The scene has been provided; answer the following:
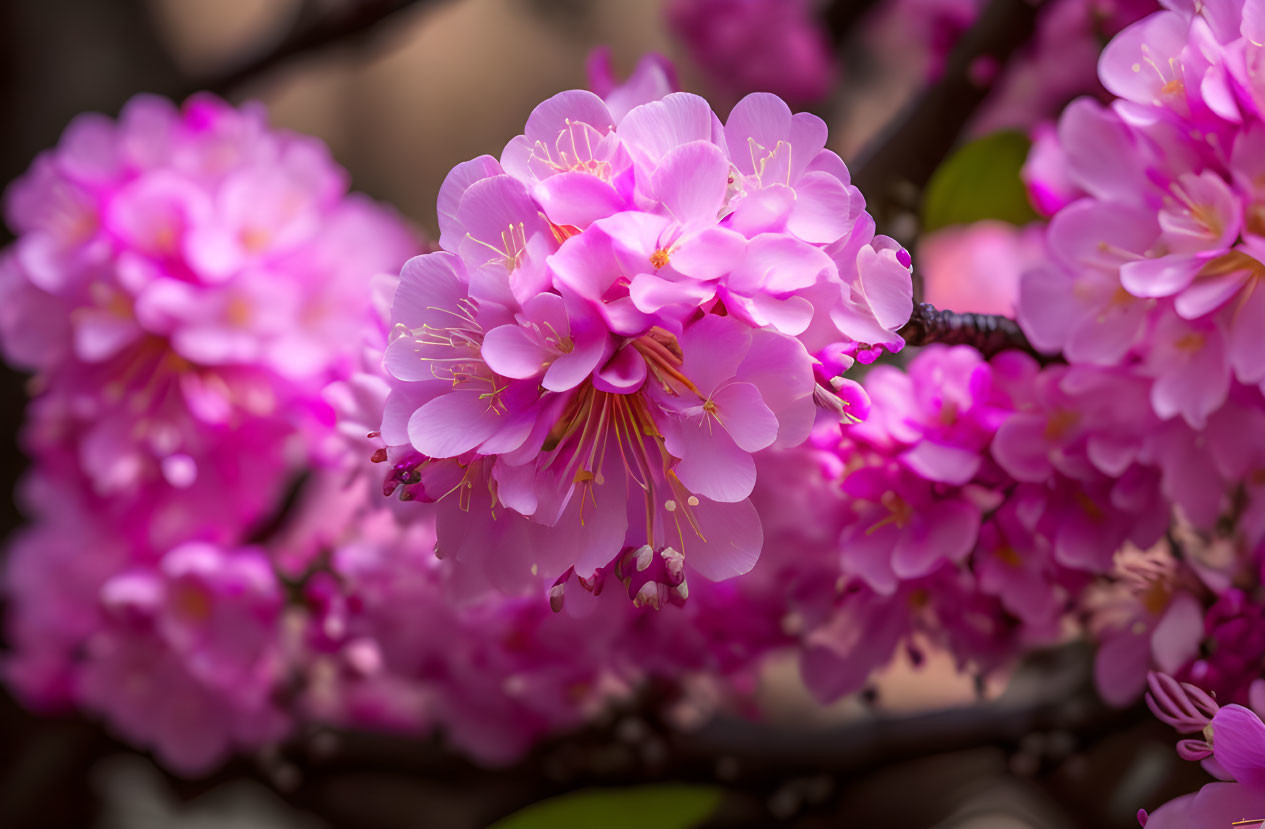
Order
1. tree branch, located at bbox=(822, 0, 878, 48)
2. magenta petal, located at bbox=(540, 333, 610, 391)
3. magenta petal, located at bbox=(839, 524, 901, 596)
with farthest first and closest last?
tree branch, located at bbox=(822, 0, 878, 48)
magenta petal, located at bbox=(839, 524, 901, 596)
magenta petal, located at bbox=(540, 333, 610, 391)

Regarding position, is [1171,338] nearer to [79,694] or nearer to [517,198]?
[517,198]

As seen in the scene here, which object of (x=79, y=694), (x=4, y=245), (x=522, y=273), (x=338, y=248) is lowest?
(x=79, y=694)

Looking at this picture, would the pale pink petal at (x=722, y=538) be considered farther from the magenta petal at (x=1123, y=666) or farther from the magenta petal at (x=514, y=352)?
the magenta petal at (x=1123, y=666)

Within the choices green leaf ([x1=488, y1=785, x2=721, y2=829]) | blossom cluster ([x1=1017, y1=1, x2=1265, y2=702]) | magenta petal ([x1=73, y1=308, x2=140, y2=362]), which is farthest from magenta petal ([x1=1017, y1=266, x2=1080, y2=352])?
magenta petal ([x1=73, y1=308, x2=140, y2=362])

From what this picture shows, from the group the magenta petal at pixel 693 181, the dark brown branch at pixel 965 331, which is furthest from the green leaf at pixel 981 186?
the magenta petal at pixel 693 181

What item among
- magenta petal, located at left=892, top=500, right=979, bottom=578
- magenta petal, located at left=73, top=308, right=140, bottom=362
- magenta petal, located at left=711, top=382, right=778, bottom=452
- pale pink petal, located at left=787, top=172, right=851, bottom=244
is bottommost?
magenta petal, located at left=73, top=308, right=140, bottom=362

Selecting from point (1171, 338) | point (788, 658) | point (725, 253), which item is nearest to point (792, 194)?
point (725, 253)

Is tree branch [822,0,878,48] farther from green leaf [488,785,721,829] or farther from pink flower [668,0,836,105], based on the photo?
green leaf [488,785,721,829]
